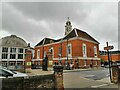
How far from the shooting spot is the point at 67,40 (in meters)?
40.9

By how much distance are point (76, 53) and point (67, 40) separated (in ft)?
15.3

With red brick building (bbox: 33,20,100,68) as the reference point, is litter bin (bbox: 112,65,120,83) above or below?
below

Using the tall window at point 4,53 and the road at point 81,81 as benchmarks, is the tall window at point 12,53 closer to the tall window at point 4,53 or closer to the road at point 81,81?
the tall window at point 4,53

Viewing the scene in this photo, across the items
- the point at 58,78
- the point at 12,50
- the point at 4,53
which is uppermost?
the point at 12,50

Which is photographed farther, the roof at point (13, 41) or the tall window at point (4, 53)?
the roof at point (13, 41)

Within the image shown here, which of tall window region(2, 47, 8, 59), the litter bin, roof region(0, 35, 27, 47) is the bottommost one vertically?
the litter bin

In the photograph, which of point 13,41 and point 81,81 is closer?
point 81,81

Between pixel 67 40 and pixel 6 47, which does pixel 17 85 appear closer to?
pixel 67 40

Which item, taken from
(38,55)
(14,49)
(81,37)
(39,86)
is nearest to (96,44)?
(81,37)

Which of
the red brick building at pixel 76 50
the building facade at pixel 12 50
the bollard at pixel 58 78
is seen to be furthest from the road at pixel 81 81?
the building facade at pixel 12 50

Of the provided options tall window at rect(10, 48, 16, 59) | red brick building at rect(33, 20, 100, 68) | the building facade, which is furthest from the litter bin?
tall window at rect(10, 48, 16, 59)

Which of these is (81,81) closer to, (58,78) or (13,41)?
(58,78)

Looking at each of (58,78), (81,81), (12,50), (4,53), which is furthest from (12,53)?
(58,78)

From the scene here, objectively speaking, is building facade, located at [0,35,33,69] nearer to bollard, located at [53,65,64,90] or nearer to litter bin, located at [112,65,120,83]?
litter bin, located at [112,65,120,83]
